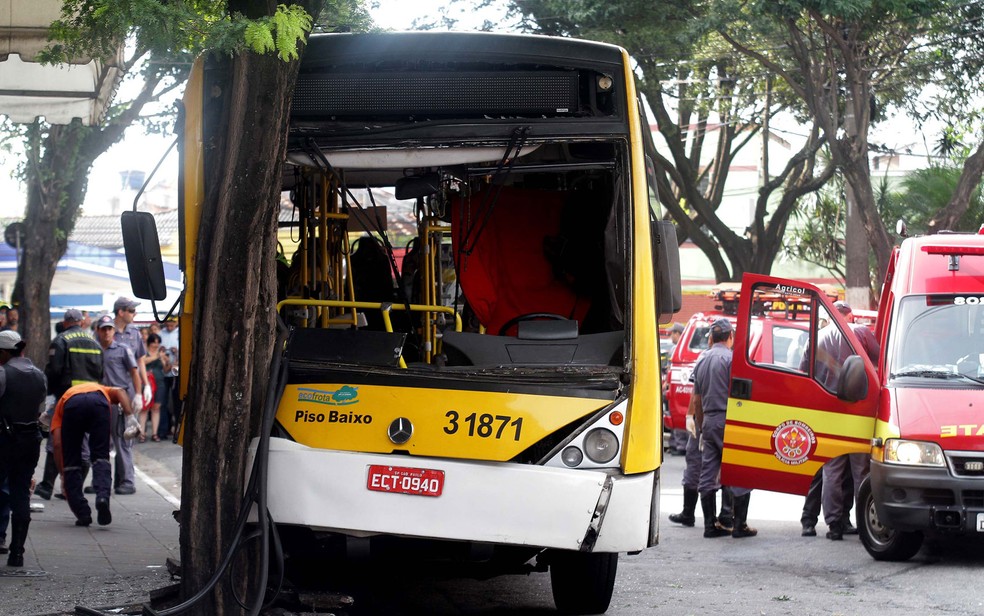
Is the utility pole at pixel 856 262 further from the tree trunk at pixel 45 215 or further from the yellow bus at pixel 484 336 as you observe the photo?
the yellow bus at pixel 484 336

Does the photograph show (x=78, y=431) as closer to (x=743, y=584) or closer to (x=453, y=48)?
(x=743, y=584)

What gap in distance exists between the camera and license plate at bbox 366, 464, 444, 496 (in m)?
5.95

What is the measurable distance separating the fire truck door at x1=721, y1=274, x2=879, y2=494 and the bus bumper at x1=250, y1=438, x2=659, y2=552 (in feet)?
12.4

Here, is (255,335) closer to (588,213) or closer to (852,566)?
(588,213)

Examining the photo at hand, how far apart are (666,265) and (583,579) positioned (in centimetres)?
175

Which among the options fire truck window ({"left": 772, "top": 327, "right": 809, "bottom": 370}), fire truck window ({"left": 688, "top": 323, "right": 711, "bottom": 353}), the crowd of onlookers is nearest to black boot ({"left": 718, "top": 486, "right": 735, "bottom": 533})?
fire truck window ({"left": 772, "top": 327, "right": 809, "bottom": 370})

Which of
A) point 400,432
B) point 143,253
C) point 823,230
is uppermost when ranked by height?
point 143,253

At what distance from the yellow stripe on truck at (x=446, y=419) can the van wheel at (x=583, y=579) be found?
1171mm

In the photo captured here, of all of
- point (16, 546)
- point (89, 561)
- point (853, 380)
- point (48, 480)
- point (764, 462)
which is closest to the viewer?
point (16, 546)

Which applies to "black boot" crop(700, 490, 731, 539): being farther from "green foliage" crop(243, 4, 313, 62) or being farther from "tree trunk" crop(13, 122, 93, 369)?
"tree trunk" crop(13, 122, 93, 369)

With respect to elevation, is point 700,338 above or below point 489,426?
below

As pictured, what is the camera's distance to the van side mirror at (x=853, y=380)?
903cm

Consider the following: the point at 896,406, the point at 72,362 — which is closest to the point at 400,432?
the point at 896,406

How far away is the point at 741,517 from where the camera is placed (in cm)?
1077
